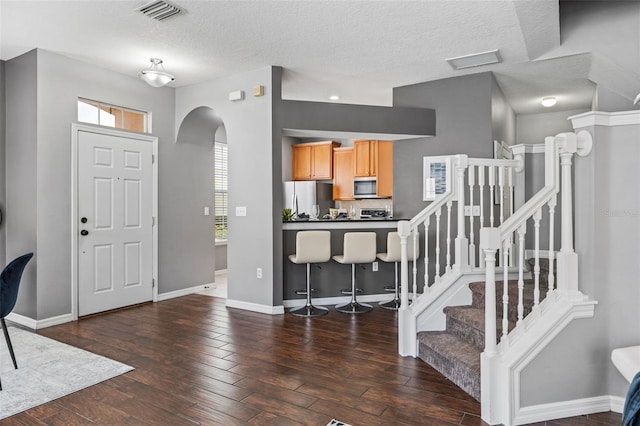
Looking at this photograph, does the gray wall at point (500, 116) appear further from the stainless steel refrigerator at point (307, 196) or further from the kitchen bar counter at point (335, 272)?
the stainless steel refrigerator at point (307, 196)

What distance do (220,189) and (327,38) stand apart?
4214mm

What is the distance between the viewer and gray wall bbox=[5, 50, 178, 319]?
13.7ft

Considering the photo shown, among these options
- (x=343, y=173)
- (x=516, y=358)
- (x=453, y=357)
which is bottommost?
(x=453, y=357)

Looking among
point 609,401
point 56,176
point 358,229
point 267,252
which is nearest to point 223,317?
point 267,252

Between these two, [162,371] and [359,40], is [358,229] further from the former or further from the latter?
[162,371]

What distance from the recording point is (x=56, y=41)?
12.9ft

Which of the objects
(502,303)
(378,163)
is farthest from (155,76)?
(378,163)

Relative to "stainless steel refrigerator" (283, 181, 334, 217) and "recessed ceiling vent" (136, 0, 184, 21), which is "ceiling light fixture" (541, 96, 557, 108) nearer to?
"stainless steel refrigerator" (283, 181, 334, 217)

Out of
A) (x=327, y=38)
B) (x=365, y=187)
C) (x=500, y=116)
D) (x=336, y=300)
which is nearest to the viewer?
(x=327, y=38)

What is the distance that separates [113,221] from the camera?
15.8ft

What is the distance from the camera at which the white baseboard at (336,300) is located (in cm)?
498

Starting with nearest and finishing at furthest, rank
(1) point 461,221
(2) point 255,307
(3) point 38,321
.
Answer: (1) point 461,221 → (3) point 38,321 → (2) point 255,307

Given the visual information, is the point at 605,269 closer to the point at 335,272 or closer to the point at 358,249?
the point at 358,249

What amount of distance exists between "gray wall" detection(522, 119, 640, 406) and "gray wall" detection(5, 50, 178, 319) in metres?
4.63
